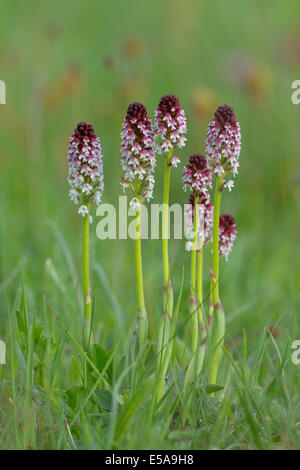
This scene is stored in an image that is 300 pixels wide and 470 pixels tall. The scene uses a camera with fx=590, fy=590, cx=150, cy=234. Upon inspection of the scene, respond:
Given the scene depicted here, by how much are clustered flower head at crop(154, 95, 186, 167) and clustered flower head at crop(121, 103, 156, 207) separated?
4cm

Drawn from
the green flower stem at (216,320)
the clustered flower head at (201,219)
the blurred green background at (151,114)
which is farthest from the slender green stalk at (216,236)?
the blurred green background at (151,114)

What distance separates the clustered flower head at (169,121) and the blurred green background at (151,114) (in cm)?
106

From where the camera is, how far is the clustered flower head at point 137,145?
82.3 inches

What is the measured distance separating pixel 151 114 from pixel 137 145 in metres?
3.54

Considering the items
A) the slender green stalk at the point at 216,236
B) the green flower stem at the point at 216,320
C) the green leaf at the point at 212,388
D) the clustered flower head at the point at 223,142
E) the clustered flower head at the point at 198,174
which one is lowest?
the green leaf at the point at 212,388

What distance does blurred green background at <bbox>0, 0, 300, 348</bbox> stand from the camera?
3.83 m

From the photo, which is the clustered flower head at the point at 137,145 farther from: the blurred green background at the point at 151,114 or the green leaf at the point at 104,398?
the blurred green background at the point at 151,114

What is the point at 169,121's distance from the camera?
6.90 ft

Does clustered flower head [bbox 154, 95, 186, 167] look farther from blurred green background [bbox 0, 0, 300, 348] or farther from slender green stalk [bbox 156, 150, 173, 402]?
blurred green background [bbox 0, 0, 300, 348]

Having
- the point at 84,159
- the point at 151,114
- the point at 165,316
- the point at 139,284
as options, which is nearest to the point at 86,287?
the point at 139,284

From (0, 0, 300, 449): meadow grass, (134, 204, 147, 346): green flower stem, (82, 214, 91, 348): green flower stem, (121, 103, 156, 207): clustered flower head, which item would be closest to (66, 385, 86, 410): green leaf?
(0, 0, 300, 449): meadow grass

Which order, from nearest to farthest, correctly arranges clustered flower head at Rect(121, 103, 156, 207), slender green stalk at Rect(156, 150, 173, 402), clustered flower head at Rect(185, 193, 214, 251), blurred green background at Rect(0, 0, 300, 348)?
clustered flower head at Rect(121, 103, 156, 207), slender green stalk at Rect(156, 150, 173, 402), clustered flower head at Rect(185, 193, 214, 251), blurred green background at Rect(0, 0, 300, 348)

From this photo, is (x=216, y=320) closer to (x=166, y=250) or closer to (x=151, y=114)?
(x=166, y=250)

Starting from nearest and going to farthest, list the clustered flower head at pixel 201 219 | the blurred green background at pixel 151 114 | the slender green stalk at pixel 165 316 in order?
the slender green stalk at pixel 165 316 → the clustered flower head at pixel 201 219 → the blurred green background at pixel 151 114
